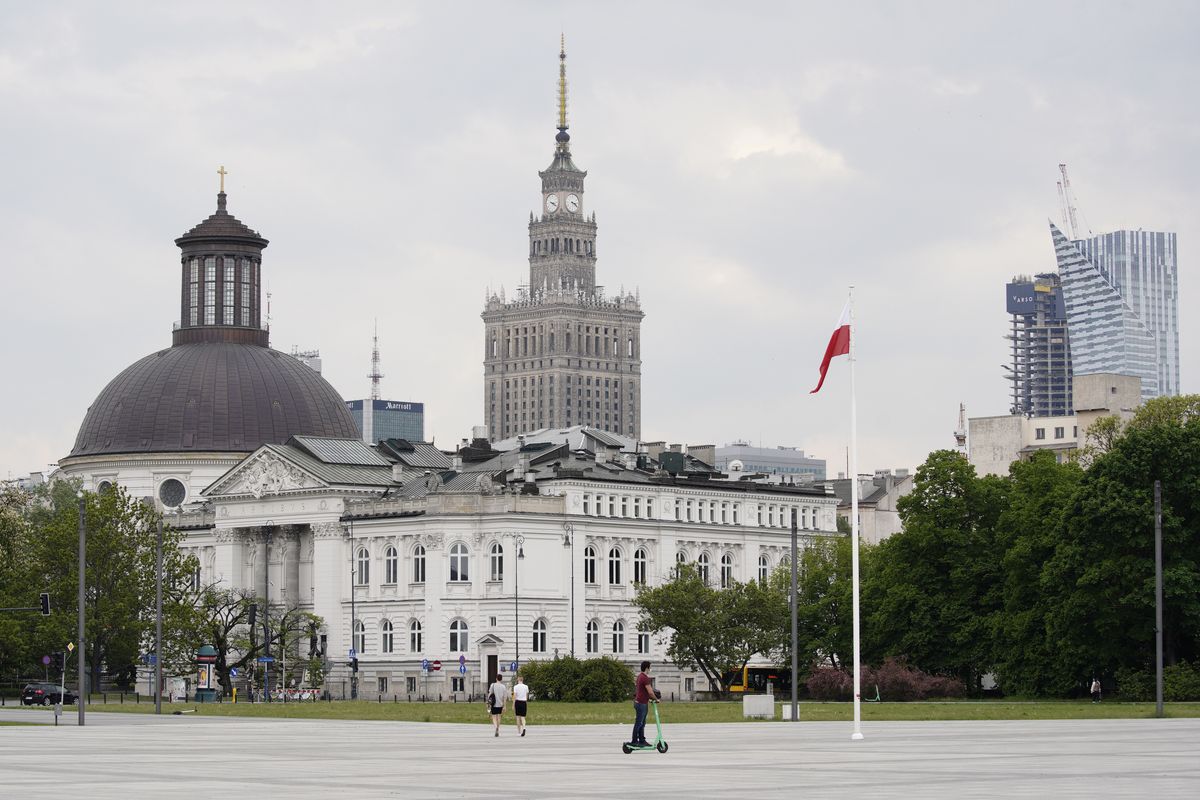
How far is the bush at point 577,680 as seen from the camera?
123500 mm

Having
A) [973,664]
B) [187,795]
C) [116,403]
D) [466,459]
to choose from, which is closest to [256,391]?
[116,403]

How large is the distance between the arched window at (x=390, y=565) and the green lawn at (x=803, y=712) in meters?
37.6

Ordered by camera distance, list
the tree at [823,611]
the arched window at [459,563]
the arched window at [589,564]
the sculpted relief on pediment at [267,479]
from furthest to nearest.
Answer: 1. the sculpted relief on pediment at [267,479]
2. the arched window at [589,564]
3. the arched window at [459,563]
4. the tree at [823,611]

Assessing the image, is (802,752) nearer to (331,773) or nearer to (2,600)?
(331,773)

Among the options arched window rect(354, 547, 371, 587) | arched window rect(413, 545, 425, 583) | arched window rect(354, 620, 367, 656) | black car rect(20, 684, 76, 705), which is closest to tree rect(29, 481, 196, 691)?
black car rect(20, 684, 76, 705)

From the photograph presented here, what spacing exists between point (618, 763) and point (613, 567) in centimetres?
10594

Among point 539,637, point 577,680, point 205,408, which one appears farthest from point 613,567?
point 205,408

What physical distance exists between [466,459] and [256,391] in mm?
24540

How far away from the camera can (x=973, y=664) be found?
12100 centimetres

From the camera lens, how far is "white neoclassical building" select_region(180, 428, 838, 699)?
147 meters

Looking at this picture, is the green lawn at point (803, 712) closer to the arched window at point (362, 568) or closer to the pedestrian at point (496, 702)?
the pedestrian at point (496, 702)

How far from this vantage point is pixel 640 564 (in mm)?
155375

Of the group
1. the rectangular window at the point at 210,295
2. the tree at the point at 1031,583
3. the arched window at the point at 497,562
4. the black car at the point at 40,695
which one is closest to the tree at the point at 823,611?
the tree at the point at 1031,583

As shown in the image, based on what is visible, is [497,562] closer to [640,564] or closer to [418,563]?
[418,563]
